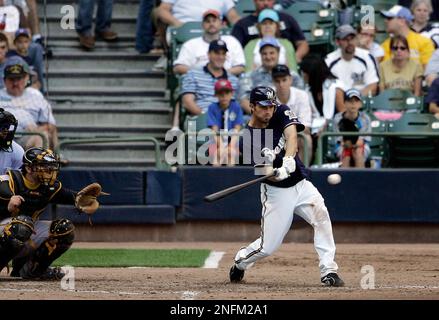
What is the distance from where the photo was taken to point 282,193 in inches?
406

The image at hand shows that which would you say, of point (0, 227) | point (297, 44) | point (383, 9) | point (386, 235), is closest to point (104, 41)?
point (297, 44)

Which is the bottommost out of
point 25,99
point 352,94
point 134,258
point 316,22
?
point 134,258

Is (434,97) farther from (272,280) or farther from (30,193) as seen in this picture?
(30,193)

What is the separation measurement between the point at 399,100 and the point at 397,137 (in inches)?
32.9

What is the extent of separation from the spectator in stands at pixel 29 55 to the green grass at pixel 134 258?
300cm

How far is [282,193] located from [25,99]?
5338mm

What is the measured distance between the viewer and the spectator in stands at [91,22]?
16480mm

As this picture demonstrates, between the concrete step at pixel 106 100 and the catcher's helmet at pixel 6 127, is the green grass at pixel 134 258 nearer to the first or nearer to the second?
the catcher's helmet at pixel 6 127

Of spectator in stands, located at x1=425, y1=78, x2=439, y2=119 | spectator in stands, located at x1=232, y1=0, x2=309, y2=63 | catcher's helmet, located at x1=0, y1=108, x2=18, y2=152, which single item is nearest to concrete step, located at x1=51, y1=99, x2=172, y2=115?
spectator in stands, located at x1=232, y1=0, x2=309, y2=63

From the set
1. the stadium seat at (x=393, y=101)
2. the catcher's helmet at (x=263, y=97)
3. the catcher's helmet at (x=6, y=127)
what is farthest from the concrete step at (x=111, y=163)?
the catcher's helmet at (x=263, y=97)

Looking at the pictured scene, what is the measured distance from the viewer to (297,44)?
16.3 meters

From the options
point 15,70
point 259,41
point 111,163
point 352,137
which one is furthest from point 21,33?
point 352,137

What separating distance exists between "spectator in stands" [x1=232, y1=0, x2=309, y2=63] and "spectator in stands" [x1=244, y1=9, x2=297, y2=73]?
247mm

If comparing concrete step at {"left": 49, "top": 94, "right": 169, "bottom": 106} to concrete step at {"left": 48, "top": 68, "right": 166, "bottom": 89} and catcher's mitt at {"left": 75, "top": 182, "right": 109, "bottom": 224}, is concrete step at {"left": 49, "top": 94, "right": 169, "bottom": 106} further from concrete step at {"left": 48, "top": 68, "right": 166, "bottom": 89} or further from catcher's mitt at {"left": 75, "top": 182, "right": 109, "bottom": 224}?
catcher's mitt at {"left": 75, "top": 182, "right": 109, "bottom": 224}
